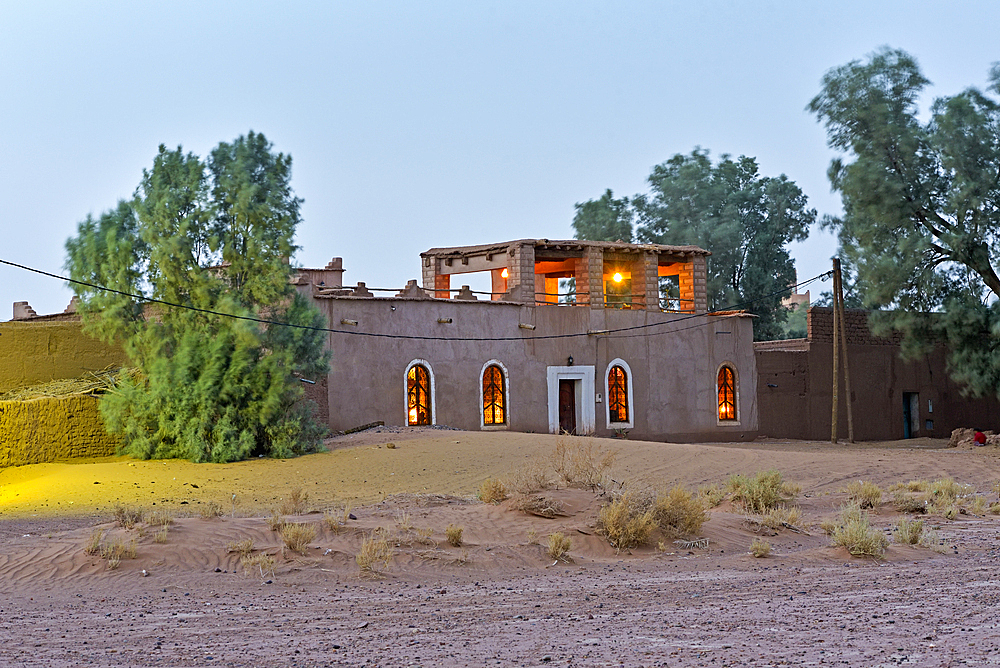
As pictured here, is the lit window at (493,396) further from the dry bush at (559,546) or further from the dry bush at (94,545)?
the dry bush at (94,545)

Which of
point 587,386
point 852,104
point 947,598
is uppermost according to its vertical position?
point 852,104

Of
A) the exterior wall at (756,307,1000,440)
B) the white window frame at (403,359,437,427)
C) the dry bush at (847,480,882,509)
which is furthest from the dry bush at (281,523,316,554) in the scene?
the exterior wall at (756,307,1000,440)

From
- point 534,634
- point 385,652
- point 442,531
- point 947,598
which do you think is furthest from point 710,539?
point 385,652

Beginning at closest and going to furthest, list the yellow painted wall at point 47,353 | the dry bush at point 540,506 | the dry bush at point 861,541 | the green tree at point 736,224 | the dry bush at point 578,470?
1. the dry bush at point 861,541
2. the dry bush at point 540,506
3. the dry bush at point 578,470
4. the yellow painted wall at point 47,353
5. the green tree at point 736,224

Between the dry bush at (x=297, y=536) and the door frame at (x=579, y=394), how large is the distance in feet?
62.3

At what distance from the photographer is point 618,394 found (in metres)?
31.2

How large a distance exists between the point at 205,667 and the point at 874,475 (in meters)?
15.9

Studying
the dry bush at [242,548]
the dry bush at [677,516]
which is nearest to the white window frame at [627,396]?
the dry bush at [677,516]

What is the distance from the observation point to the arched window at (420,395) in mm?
26578

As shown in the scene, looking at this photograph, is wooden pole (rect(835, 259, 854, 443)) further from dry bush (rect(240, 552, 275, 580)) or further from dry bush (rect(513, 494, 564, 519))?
dry bush (rect(240, 552, 275, 580))

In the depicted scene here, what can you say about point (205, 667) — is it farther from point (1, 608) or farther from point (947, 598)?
point (947, 598)

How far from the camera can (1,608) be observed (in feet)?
26.8

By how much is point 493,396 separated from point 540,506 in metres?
16.2

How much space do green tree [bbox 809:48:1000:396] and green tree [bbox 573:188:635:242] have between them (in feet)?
71.3
